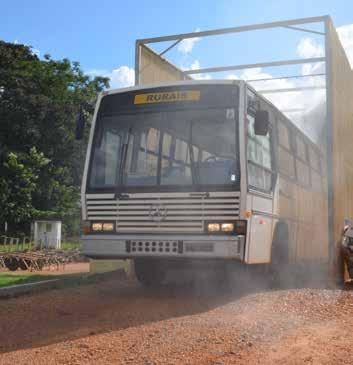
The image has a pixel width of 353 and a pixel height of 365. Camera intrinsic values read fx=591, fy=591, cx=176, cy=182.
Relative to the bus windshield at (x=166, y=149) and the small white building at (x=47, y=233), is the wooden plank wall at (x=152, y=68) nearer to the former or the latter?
the bus windshield at (x=166, y=149)

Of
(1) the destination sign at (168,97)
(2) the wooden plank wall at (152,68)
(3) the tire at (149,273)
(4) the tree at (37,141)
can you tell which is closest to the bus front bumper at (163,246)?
(3) the tire at (149,273)

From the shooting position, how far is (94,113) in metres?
9.75

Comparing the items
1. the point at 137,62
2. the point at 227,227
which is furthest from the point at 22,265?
the point at 227,227

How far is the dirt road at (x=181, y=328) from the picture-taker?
554 cm

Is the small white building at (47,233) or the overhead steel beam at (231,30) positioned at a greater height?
the overhead steel beam at (231,30)

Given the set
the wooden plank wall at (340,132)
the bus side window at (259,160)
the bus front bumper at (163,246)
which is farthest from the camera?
the wooden plank wall at (340,132)

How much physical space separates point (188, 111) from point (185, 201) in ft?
4.80

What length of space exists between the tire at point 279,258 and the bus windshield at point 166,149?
80.7 inches

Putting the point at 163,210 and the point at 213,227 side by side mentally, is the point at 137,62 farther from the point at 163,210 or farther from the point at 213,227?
the point at 213,227

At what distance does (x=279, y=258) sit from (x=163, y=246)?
2.54 m

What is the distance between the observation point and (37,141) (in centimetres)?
3922

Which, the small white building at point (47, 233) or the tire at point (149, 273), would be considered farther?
the small white building at point (47, 233)

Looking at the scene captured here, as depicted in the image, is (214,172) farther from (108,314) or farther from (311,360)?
(311,360)

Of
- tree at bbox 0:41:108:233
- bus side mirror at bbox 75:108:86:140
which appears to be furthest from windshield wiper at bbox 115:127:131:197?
tree at bbox 0:41:108:233
